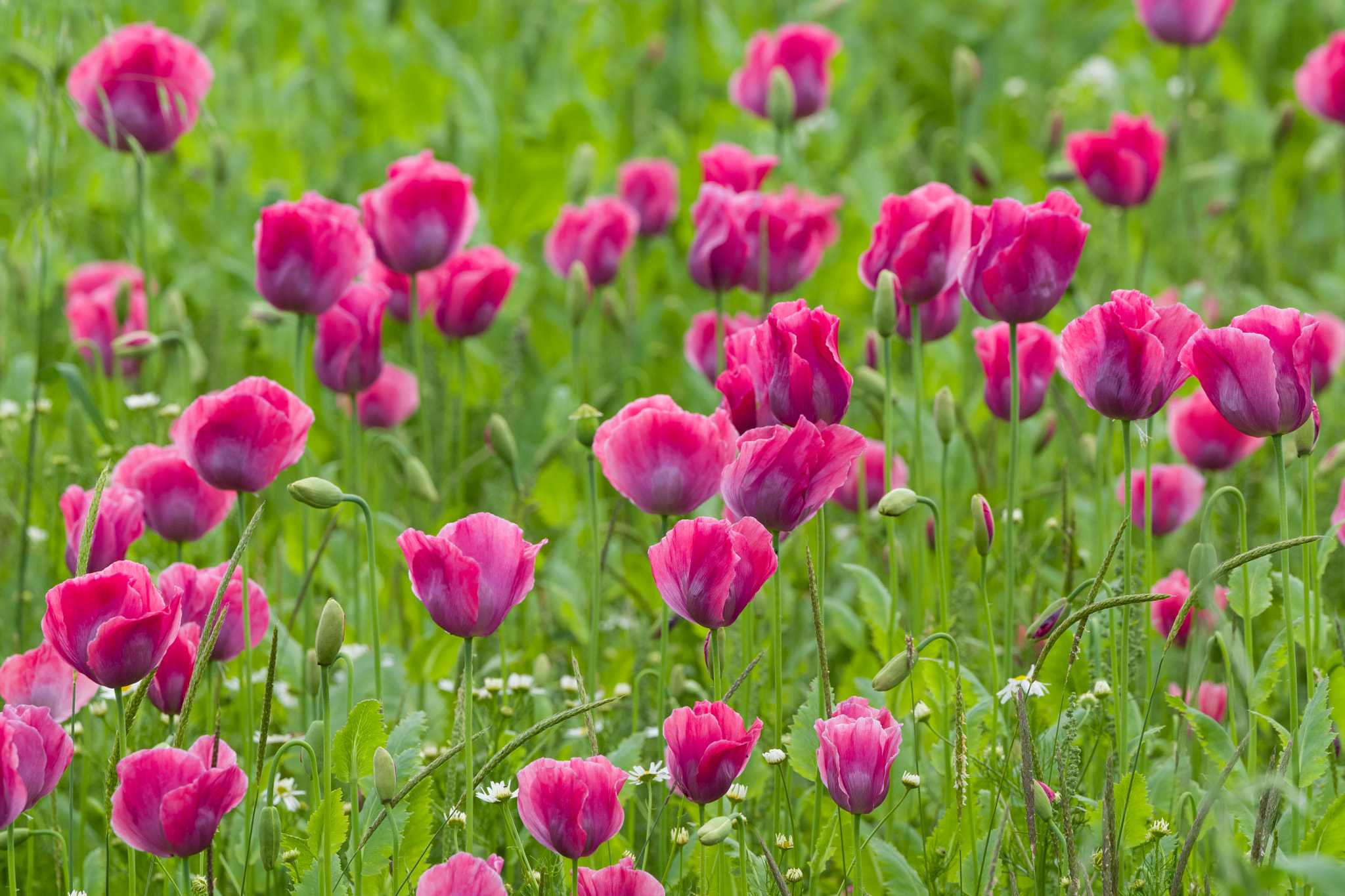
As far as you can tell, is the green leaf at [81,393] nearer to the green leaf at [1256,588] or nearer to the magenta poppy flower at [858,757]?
Answer: the magenta poppy flower at [858,757]

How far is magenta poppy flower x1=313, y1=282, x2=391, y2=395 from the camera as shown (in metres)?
1.86

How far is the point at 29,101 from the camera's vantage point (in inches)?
151

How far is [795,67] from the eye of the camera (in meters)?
2.66

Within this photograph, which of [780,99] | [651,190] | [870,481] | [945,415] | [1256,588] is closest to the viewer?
[1256,588]

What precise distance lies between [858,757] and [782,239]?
43.8 inches

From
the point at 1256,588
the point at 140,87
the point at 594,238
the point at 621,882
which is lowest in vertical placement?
the point at 621,882

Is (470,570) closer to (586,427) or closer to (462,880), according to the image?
(462,880)

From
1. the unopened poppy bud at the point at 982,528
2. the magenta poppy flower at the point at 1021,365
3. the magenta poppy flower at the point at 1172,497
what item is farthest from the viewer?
the magenta poppy flower at the point at 1172,497

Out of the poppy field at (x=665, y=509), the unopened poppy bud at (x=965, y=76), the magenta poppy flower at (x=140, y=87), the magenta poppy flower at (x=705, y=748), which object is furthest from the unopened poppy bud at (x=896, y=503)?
the unopened poppy bud at (x=965, y=76)

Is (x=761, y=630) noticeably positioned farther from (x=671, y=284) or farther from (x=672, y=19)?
(x=672, y=19)

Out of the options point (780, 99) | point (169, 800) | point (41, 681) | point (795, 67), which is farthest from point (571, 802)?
point (795, 67)

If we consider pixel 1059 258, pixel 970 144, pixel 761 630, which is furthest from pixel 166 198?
pixel 1059 258

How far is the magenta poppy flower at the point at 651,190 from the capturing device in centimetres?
271

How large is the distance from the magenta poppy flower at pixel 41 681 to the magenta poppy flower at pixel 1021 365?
110 centimetres
